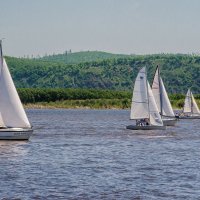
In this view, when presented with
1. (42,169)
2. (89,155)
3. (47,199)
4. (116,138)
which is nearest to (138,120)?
(116,138)

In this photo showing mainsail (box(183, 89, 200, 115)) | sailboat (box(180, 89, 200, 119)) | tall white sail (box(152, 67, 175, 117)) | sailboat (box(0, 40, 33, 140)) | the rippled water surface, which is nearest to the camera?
the rippled water surface

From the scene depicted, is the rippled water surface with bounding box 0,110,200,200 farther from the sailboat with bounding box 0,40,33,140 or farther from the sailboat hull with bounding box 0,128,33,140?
the sailboat with bounding box 0,40,33,140

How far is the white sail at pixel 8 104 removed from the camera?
65438 millimetres

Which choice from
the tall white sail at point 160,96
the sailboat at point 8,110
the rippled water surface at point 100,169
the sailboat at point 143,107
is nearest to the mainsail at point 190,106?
the tall white sail at point 160,96

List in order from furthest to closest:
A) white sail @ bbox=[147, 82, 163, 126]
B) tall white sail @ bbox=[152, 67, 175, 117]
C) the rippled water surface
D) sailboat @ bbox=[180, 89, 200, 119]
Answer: sailboat @ bbox=[180, 89, 200, 119] < tall white sail @ bbox=[152, 67, 175, 117] < white sail @ bbox=[147, 82, 163, 126] < the rippled water surface

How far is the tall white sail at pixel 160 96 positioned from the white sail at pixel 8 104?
39.5m

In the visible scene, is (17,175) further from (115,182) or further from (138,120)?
(138,120)

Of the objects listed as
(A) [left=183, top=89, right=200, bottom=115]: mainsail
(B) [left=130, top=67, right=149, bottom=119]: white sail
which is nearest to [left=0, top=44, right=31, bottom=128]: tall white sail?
(B) [left=130, top=67, right=149, bottom=119]: white sail

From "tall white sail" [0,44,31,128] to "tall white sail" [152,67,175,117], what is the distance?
3949cm

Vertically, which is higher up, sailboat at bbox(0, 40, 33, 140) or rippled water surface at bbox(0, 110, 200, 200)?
sailboat at bbox(0, 40, 33, 140)

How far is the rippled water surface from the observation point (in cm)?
3819

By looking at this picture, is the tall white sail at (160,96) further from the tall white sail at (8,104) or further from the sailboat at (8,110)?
the tall white sail at (8,104)

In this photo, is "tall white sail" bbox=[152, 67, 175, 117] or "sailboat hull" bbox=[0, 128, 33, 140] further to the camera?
"tall white sail" bbox=[152, 67, 175, 117]

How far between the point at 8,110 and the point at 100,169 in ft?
62.4
